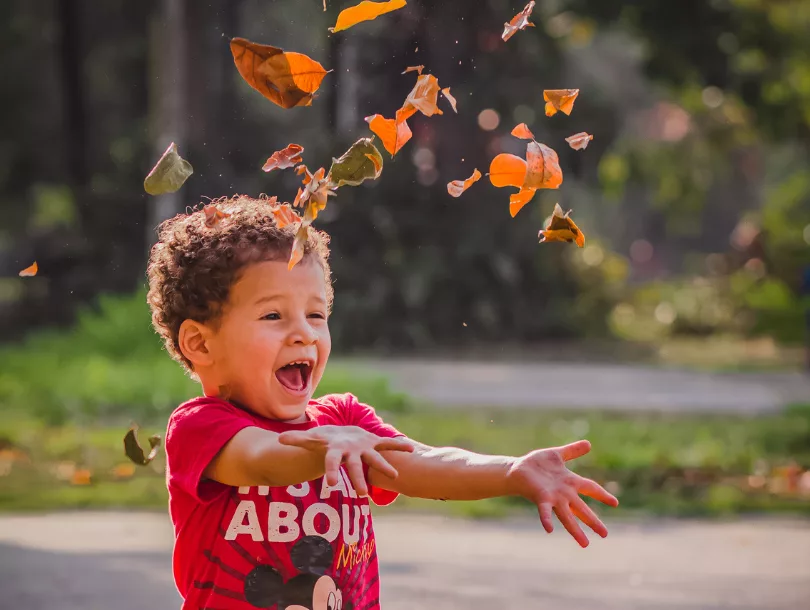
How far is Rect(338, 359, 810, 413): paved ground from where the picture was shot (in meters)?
11.4

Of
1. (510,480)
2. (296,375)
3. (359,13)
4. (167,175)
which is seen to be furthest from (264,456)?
(359,13)

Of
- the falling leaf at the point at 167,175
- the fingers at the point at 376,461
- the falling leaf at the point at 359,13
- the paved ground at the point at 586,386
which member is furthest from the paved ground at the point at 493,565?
the paved ground at the point at 586,386

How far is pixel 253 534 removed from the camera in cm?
283

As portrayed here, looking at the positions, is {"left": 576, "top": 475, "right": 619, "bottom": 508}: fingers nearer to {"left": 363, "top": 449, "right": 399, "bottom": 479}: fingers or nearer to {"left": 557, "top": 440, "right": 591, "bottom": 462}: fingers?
{"left": 557, "top": 440, "right": 591, "bottom": 462}: fingers

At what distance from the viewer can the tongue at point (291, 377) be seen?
9.64 feet

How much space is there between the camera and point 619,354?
1636 centimetres

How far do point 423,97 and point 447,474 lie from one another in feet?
3.07

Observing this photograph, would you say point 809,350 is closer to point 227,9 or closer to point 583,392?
point 583,392

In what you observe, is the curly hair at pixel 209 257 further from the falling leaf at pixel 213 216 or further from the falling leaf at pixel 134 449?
the falling leaf at pixel 134 449

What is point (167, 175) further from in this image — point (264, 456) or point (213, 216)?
point (264, 456)

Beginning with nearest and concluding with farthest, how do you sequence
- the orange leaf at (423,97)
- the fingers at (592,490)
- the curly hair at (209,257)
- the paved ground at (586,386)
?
1. the fingers at (592,490)
2. the curly hair at (209,257)
3. the orange leaf at (423,97)
4. the paved ground at (586,386)

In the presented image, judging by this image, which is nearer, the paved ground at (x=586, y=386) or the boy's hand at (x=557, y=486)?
the boy's hand at (x=557, y=486)

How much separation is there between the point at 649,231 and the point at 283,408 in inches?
1898

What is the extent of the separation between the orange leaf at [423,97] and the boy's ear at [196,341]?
25.9 inches
